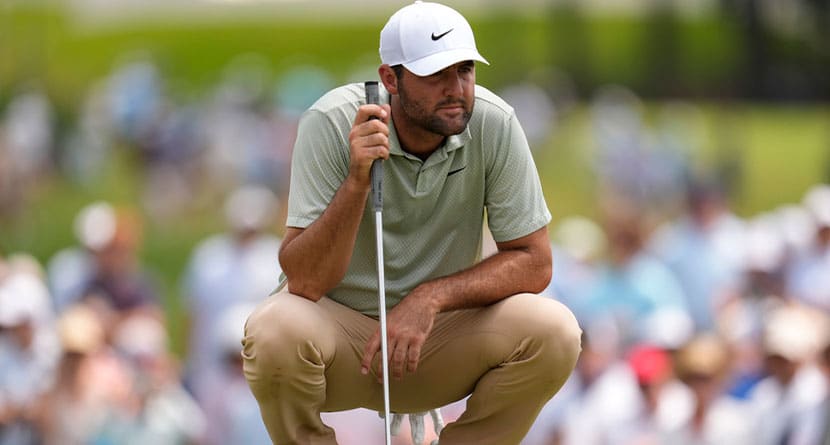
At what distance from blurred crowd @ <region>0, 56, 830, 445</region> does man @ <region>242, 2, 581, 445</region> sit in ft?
9.60

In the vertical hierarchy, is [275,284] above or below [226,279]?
above

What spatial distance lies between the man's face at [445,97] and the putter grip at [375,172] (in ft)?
0.36

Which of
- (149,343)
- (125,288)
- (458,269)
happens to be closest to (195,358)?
(149,343)

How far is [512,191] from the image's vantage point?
477 cm

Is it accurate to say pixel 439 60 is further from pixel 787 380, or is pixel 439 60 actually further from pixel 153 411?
pixel 153 411

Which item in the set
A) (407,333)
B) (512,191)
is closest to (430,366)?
(407,333)

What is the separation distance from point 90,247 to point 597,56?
729 cm

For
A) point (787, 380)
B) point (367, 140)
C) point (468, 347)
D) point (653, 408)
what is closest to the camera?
point (367, 140)

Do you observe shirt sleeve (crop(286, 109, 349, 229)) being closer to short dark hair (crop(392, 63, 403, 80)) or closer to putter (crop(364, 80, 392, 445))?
putter (crop(364, 80, 392, 445))

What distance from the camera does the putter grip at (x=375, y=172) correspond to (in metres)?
4.53

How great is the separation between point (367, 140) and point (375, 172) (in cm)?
11

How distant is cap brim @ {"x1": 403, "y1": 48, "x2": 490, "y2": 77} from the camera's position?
4.53m

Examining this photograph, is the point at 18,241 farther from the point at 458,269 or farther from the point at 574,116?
the point at 458,269

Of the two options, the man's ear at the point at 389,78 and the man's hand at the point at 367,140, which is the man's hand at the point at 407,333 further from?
the man's ear at the point at 389,78
